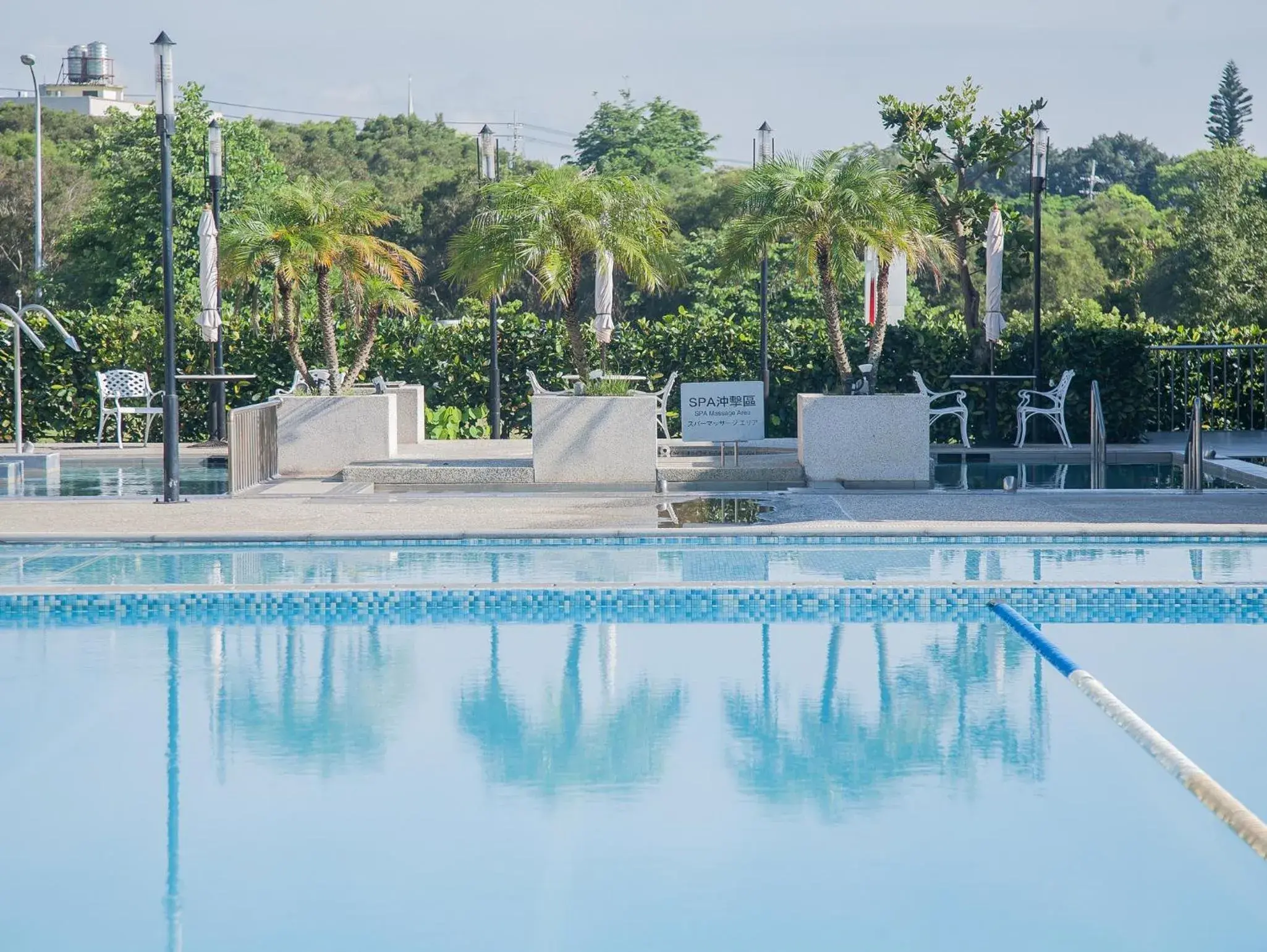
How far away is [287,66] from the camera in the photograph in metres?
42.9

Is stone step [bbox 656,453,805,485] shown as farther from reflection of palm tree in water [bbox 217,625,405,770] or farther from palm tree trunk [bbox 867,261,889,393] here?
reflection of palm tree in water [bbox 217,625,405,770]

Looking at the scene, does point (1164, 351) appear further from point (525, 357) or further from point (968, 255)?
Answer: point (525, 357)

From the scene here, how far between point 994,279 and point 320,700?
10454 mm

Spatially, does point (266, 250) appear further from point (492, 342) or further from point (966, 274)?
point (966, 274)

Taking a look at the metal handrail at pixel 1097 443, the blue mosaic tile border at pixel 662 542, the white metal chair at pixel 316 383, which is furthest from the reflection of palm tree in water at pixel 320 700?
the metal handrail at pixel 1097 443

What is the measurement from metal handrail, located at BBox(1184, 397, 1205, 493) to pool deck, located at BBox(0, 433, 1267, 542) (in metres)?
0.12

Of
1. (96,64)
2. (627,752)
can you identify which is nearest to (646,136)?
(627,752)

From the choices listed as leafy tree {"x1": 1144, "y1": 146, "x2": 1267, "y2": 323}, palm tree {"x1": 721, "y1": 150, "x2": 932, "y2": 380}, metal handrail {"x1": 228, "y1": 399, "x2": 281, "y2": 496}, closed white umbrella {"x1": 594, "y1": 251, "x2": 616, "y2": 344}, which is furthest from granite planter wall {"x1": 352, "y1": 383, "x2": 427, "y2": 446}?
leafy tree {"x1": 1144, "y1": 146, "x2": 1267, "y2": 323}

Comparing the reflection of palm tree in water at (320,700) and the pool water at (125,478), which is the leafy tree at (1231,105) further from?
the reflection of palm tree in water at (320,700)

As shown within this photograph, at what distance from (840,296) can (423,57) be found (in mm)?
17123

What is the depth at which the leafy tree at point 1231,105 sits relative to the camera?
69.6m

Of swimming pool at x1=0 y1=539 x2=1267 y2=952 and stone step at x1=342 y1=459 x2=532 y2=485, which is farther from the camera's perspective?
stone step at x1=342 y1=459 x2=532 y2=485

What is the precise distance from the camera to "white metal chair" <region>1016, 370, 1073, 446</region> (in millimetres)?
16641

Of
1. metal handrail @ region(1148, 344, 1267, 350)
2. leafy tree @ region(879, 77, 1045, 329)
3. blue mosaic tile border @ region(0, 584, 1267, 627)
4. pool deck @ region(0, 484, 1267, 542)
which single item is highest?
leafy tree @ region(879, 77, 1045, 329)
